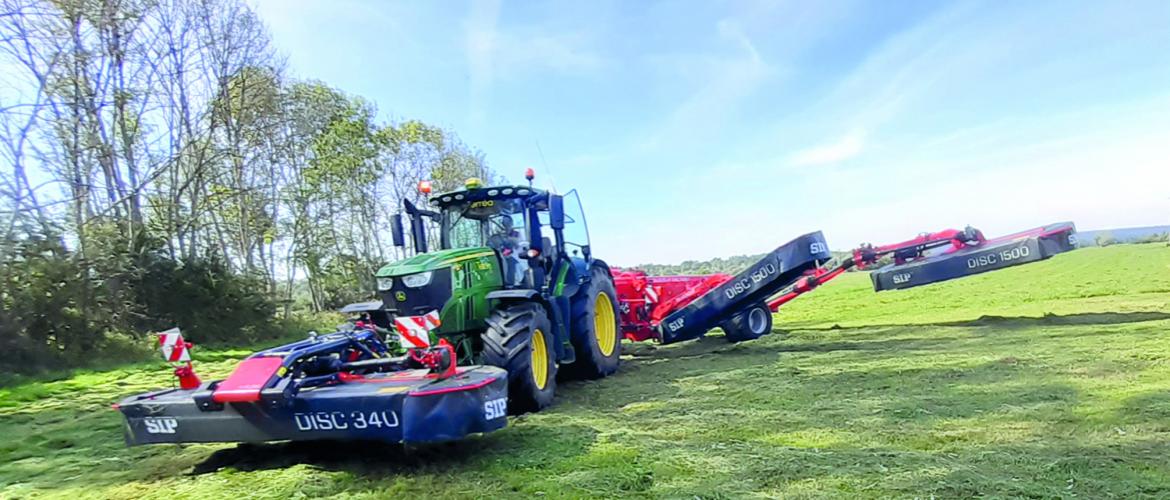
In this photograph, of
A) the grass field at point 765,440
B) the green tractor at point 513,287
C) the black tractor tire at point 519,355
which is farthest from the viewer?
the green tractor at point 513,287

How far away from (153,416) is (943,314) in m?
12.3

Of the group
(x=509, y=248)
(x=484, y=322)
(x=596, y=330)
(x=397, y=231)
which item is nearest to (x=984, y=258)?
(x=596, y=330)

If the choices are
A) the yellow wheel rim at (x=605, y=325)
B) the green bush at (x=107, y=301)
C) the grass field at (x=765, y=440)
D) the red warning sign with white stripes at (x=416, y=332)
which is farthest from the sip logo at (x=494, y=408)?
the green bush at (x=107, y=301)

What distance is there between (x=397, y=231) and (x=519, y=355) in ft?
7.82

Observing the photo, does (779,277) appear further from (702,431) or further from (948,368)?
(702,431)

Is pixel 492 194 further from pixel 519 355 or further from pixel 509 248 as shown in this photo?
pixel 519 355

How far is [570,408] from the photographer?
227 inches

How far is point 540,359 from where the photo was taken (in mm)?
6043

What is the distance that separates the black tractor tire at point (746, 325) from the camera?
34.6ft

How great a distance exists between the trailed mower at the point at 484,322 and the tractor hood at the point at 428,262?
1 centimetres

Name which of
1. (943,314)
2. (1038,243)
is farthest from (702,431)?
(943,314)

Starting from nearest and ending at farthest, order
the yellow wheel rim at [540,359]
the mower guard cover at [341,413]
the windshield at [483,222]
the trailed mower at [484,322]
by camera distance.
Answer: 1. the mower guard cover at [341,413]
2. the trailed mower at [484,322]
3. the yellow wheel rim at [540,359]
4. the windshield at [483,222]

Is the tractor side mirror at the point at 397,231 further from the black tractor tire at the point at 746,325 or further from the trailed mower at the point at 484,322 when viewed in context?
the black tractor tire at the point at 746,325

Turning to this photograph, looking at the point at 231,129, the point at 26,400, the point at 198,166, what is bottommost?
the point at 26,400
